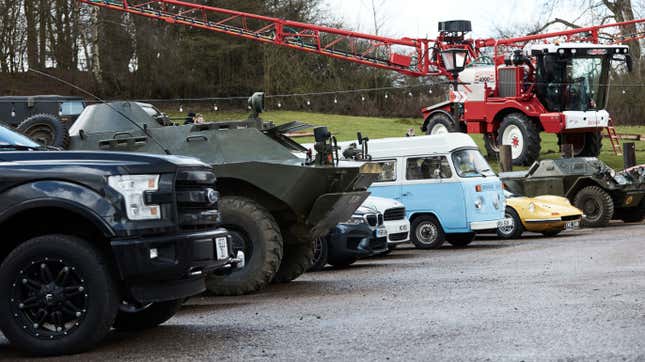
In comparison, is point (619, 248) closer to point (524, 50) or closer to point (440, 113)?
point (524, 50)

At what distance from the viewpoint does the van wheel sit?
21.5 metres

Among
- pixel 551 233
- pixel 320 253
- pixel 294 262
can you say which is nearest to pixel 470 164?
pixel 551 233

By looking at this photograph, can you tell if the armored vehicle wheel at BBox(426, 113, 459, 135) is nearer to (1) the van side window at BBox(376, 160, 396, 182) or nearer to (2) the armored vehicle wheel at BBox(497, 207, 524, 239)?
(2) the armored vehicle wheel at BBox(497, 207, 524, 239)

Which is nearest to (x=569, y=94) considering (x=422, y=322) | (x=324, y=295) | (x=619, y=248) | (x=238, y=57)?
(x=619, y=248)

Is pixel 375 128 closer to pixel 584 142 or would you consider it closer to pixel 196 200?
pixel 584 142

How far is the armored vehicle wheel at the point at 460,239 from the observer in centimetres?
2200

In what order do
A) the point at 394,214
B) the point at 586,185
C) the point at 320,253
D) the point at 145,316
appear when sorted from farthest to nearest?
the point at 586,185 → the point at 394,214 → the point at 320,253 → the point at 145,316

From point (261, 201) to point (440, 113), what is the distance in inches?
951

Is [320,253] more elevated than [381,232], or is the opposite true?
[381,232]

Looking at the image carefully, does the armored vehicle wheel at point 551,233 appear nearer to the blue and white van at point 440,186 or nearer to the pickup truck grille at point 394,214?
the blue and white van at point 440,186

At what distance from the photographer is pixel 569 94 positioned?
112 feet

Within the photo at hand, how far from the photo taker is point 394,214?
19.0 metres

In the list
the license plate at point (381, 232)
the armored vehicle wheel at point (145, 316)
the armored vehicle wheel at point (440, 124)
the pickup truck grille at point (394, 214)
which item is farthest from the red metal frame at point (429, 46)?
the armored vehicle wheel at point (145, 316)

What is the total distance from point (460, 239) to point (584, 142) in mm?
14259
